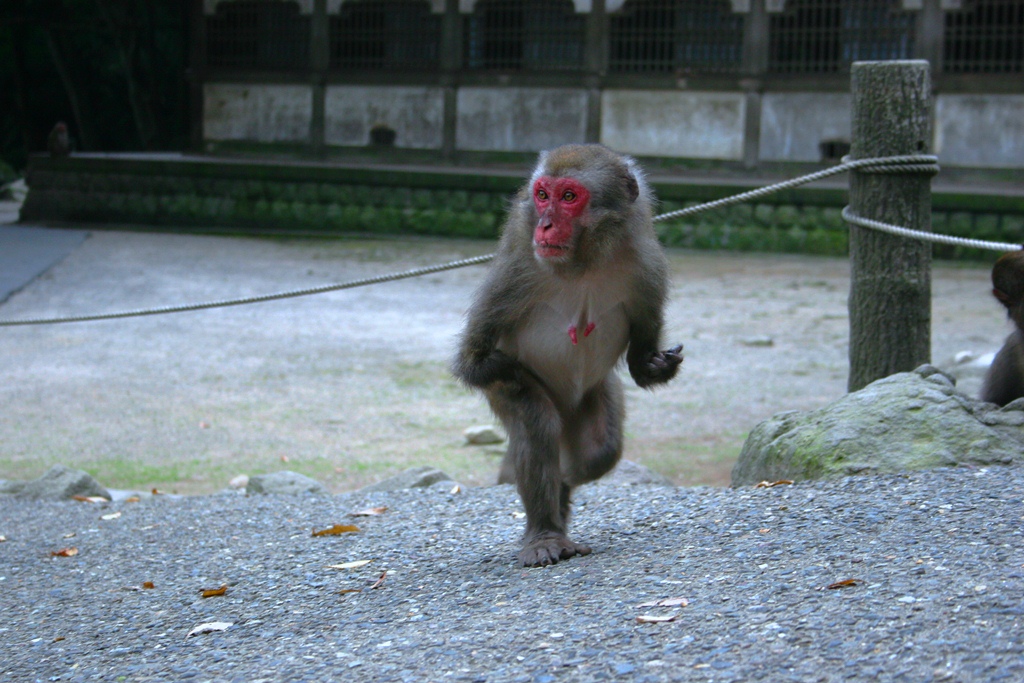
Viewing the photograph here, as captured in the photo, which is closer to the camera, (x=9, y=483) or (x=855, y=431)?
(x=855, y=431)

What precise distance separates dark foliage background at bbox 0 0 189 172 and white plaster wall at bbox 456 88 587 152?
10.1 meters

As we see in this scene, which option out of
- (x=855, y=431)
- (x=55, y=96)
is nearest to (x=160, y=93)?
(x=55, y=96)

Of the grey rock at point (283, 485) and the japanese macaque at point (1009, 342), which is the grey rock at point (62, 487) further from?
the japanese macaque at point (1009, 342)

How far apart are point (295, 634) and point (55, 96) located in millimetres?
25419

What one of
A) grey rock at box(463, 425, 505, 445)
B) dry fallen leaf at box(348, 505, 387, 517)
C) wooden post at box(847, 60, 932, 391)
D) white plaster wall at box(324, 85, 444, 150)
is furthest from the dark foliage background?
wooden post at box(847, 60, 932, 391)

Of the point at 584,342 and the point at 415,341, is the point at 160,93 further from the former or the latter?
the point at 584,342

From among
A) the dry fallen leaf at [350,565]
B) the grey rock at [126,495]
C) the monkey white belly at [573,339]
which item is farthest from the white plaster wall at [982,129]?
the dry fallen leaf at [350,565]

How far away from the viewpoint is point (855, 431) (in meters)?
4.03

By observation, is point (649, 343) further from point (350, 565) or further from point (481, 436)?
point (481, 436)

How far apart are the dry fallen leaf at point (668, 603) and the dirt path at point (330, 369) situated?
2.67 m

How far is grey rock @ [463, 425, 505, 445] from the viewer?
6.36m

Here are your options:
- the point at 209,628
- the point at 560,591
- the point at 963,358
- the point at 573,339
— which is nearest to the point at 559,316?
the point at 573,339

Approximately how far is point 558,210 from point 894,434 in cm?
156

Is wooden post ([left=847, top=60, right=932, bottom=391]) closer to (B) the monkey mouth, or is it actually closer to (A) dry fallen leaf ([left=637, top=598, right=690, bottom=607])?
(B) the monkey mouth
